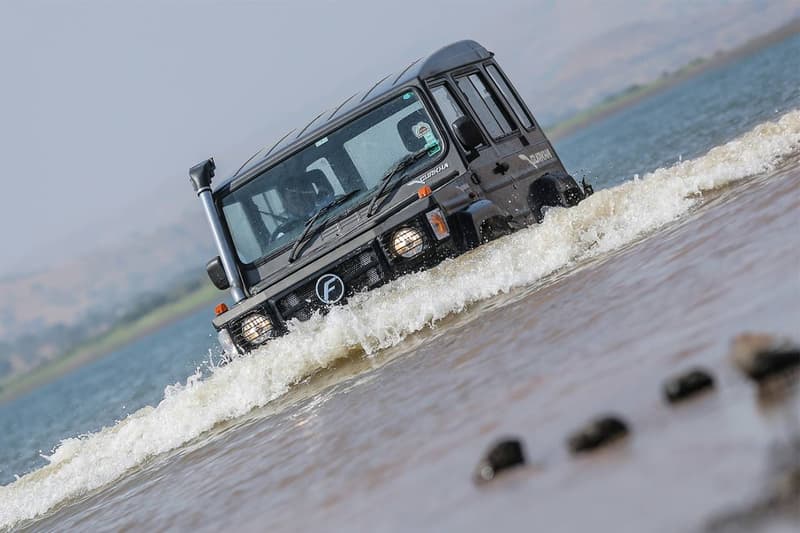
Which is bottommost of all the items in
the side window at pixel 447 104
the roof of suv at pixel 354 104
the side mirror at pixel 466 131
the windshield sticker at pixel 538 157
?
the windshield sticker at pixel 538 157

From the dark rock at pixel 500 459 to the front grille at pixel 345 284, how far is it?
182 inches

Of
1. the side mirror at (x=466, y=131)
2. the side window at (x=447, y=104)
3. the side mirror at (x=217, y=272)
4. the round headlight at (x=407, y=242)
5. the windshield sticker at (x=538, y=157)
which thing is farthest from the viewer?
the windshield sticker at (x=538, y=157)

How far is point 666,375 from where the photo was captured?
16.9ft

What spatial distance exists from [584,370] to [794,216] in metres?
2.09


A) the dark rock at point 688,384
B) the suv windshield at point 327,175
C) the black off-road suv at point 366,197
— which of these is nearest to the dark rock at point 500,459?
the dark rock at point 688,384

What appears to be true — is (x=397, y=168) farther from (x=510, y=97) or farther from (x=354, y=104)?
(x=510, y=97)

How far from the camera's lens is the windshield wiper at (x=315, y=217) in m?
9.78

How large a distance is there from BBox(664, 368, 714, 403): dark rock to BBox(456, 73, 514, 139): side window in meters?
5.84

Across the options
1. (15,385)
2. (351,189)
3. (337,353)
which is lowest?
(337,353)

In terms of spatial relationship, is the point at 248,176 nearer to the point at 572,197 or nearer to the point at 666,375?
the point at 572,197

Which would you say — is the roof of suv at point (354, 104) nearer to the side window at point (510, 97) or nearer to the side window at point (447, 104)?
the side window at point (447, 104)

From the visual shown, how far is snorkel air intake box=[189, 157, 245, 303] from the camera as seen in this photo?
10203 mm

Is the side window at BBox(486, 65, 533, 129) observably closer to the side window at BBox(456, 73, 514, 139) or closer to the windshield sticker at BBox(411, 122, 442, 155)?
the side window at BBox(456, 73, 514, 139)

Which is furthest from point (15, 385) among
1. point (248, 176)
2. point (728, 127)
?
point (248, 176)
